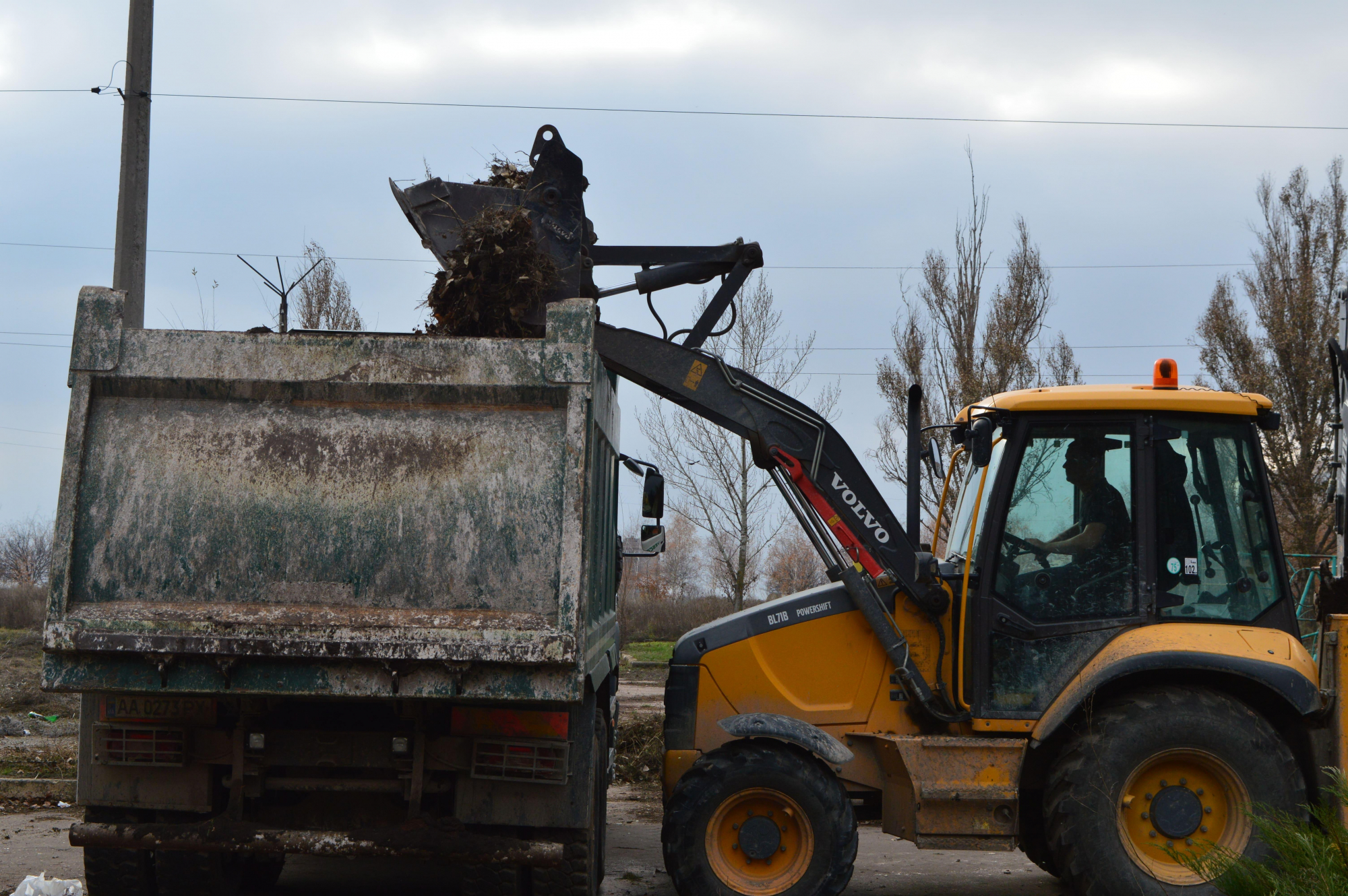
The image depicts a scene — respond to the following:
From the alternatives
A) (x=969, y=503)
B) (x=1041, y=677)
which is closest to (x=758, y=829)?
(x=1041, y=677)

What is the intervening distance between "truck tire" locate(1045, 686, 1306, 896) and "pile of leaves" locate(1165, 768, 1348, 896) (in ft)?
2.33

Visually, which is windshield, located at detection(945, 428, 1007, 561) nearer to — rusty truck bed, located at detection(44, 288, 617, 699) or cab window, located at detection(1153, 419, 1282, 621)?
cab window, located at detection(1153, 419, 1282, 621)

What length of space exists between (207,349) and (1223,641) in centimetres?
485

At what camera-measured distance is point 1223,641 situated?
533cm

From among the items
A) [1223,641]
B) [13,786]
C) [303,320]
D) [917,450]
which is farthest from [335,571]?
[303,320]

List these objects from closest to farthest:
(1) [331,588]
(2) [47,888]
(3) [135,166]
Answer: (1) [331,588] < (2) [47,888] < (3) [135,166]

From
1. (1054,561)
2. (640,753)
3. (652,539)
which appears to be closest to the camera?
(1054,561)

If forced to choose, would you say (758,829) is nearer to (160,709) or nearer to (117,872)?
(160,709)

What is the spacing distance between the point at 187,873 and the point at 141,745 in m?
0.85

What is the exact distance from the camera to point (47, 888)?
192 inches

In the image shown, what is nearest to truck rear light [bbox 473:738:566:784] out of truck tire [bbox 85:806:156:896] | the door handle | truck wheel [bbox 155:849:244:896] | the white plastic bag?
truck wheel [bbox 155:849:244:896]

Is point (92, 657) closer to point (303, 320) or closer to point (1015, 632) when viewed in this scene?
point (1015, 632)

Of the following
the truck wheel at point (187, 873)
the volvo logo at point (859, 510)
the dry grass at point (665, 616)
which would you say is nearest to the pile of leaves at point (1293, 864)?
the volvo logo at point (859, 510)

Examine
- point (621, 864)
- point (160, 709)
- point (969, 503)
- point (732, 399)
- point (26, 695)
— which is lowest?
point (621, 864)
